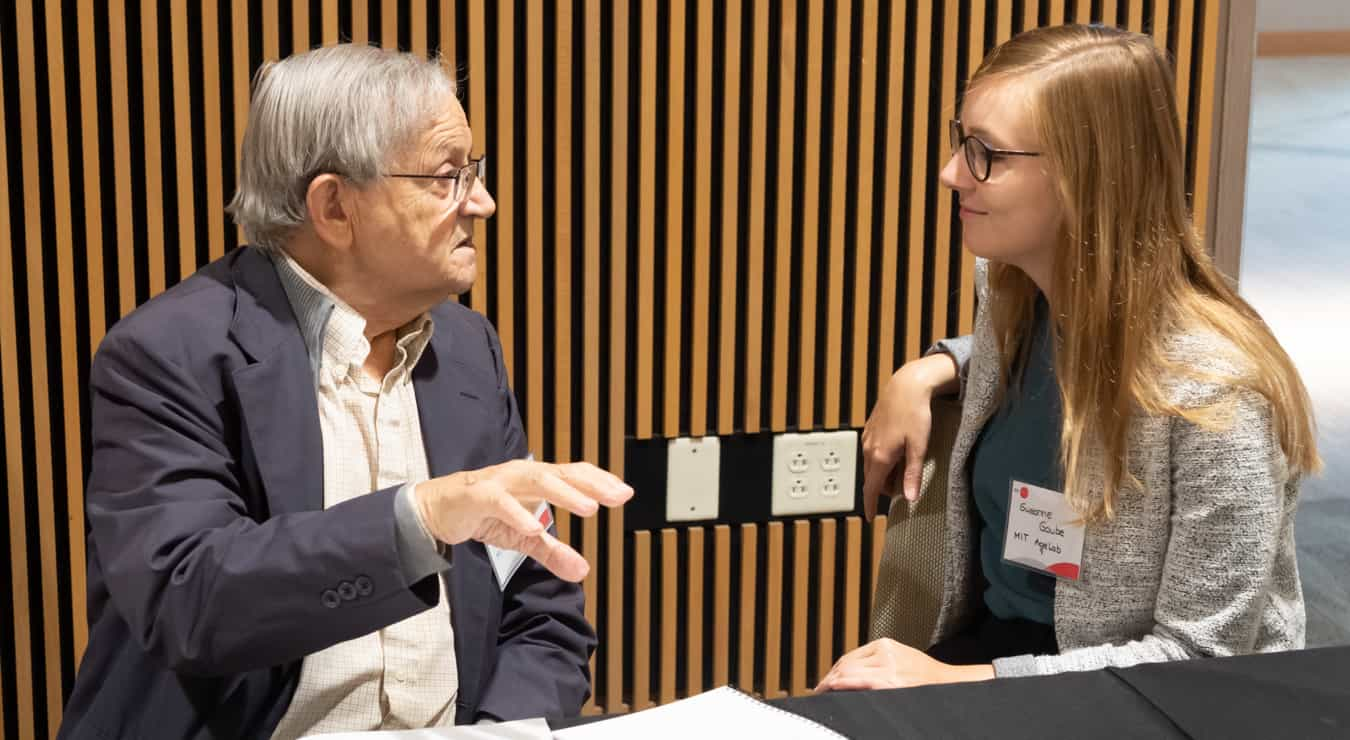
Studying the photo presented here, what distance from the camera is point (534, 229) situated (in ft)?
9.18

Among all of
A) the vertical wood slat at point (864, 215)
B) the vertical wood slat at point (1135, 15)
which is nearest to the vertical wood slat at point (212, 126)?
the vertical wood slat at point (864, 215)

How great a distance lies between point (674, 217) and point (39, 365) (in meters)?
1.12

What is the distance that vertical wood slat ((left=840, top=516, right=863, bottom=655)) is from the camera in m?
3.10

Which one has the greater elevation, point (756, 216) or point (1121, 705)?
point (756, 216)

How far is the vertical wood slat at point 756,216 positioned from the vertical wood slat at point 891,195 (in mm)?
237

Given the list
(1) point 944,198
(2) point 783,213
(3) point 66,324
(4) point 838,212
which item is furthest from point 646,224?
(3) point 66,324

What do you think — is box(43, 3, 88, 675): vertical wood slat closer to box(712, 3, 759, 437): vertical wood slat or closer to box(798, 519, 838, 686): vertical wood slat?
box(712, 3, 759, 437): vertical wood slat

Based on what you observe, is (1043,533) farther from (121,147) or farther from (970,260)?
(121,147)

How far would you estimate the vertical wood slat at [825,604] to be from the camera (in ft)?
10.1

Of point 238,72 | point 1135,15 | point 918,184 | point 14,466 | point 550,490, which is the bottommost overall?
point 14,466

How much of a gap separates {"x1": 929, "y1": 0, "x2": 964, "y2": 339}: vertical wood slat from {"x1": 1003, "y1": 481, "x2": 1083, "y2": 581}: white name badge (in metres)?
1.02

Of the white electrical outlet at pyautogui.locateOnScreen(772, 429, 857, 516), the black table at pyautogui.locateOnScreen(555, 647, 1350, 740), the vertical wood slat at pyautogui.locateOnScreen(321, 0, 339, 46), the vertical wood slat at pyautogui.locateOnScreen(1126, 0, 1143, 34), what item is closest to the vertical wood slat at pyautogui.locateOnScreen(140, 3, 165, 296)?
the vertical wood slat at pyautogui.locateOnScreen(321, 0, 339, 46)

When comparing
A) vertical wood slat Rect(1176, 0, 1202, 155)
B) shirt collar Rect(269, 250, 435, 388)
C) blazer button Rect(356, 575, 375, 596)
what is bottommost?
blazer button Rect(356, 575, 375, 596)

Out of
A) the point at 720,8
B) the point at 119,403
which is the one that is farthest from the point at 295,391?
the point at 720,8
